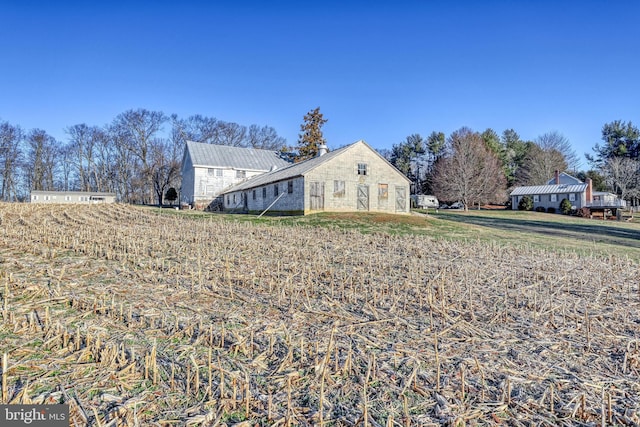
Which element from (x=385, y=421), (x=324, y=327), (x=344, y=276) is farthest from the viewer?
(x=344, y=276)

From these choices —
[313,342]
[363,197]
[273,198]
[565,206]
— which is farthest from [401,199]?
[565,206]

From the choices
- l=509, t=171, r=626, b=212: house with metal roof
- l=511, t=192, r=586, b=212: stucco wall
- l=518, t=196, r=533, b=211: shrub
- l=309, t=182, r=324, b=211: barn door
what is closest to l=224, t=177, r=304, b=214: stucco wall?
l=309, t=182, r=324, b=211: barn door

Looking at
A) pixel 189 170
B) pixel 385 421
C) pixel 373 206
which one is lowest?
pixel 385 421

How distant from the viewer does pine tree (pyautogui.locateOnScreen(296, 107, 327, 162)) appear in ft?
157

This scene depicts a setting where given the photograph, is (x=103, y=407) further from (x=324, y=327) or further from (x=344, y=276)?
(x=344, y=276)

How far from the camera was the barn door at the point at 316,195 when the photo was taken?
2470 centimetres

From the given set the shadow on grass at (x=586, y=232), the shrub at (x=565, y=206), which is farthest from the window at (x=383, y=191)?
the shrub at (x=565, y=206)

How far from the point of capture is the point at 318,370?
11.0 ft

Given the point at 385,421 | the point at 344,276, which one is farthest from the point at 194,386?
the point at 344,276

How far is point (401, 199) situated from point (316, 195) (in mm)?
7551

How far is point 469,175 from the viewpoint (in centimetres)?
4456

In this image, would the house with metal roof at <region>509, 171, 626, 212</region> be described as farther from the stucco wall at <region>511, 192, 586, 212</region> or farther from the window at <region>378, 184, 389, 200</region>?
the window at <region>378, 184, 389, 200</region>

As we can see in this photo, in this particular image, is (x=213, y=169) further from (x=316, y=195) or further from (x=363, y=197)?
(x=363, y=197)

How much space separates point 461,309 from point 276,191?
23287mm
